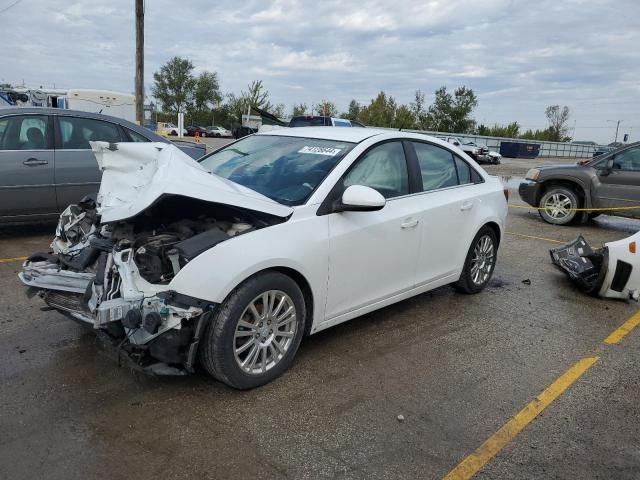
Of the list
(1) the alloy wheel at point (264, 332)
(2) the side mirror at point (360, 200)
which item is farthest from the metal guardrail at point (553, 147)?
(1) the alloy wheel at point (264, 332)

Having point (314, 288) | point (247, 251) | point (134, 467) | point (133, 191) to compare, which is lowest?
point (134, 467)

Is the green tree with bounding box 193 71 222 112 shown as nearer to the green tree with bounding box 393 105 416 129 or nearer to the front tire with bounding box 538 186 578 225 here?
the green tree with bounding box 393 105 416 129

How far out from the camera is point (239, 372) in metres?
3.08

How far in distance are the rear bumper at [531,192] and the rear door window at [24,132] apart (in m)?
8.66

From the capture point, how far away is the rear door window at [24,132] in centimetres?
603

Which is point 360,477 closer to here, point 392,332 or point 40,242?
point 392,332

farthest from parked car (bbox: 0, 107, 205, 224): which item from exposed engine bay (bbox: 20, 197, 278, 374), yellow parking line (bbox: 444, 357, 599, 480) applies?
yellow parking line (bbox: 444, 357, 599, 480)

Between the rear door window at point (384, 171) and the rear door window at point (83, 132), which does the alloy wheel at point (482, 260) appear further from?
the rear door window at point (83, 132)

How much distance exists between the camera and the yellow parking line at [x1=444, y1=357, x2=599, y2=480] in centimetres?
262

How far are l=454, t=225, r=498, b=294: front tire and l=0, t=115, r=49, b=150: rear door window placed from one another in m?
5.10

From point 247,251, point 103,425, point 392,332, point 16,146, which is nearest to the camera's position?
point 103,425

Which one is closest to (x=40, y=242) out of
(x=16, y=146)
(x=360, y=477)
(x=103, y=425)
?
(x=16, y=146)

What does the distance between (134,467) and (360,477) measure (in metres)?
1.09

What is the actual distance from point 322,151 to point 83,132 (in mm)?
4032
